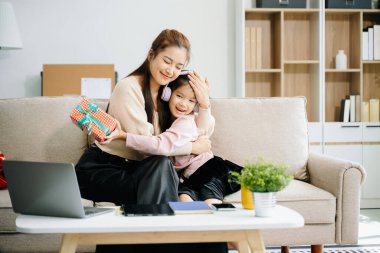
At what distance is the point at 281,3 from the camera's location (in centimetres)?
429

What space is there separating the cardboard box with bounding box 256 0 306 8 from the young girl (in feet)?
6.78

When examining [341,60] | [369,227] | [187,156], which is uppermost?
[341,60]

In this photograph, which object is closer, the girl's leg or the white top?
the white top

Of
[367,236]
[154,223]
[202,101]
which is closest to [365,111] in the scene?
[367,236]

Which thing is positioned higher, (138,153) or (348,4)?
(348,4)

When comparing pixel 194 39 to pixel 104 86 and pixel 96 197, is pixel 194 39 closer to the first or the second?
pixel 104 86

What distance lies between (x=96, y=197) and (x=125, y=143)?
25 centimetres

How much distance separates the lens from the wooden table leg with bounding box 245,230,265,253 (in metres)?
1.51

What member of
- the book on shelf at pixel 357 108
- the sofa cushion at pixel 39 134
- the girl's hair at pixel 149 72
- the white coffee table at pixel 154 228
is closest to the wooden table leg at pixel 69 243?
the white coffee table at pixel 154 228

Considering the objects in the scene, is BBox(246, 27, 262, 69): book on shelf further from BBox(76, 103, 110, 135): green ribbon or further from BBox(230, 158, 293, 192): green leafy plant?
BBox(230, 158, 293, 192): green leafy plant

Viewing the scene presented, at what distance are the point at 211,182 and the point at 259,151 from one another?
483mm

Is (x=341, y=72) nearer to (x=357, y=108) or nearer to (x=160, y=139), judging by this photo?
(x=357, y=108)

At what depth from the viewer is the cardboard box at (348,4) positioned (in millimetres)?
4273

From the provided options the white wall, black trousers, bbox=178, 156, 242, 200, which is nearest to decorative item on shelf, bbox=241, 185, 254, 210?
black trousers, bbox=178, 156, 242, 200
